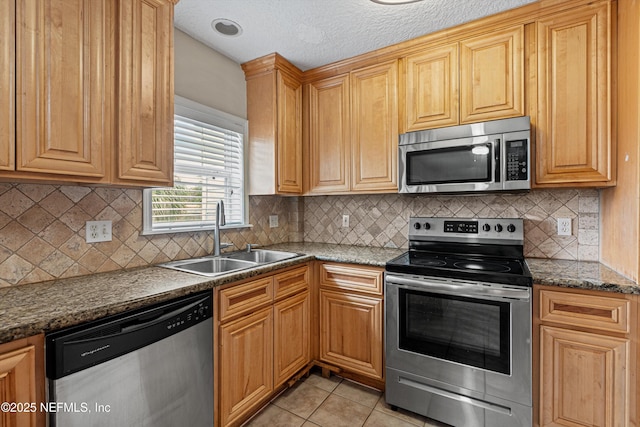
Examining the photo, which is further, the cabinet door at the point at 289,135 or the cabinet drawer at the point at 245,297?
the cabinet door at the point at 289,135

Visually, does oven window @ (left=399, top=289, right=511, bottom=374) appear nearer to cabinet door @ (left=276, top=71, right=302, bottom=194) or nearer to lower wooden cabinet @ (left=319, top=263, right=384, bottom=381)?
lower wooden cabinet @ (left=319, top=263, right=384, bottom=381)

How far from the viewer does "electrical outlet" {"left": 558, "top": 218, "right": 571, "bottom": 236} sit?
2.02 m

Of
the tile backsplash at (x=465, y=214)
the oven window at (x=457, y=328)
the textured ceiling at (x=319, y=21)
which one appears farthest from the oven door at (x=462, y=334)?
the textured ceiling at (x=319, y=21)

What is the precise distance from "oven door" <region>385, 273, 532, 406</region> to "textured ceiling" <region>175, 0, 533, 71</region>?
64.5 inches

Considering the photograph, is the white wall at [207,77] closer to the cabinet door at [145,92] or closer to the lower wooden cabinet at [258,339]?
the cabinet door at [145,92]

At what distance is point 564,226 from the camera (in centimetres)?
203

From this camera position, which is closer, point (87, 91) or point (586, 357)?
point (87, 91)

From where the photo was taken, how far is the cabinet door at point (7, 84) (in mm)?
1097

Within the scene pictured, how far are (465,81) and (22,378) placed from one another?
8.60ft

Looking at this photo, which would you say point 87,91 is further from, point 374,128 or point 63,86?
point 374,128

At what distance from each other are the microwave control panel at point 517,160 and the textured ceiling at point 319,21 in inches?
33.6

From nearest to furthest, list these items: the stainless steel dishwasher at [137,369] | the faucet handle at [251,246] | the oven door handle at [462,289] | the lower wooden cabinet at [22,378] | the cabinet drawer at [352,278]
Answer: the lower wooden cabinet at [22,378], the stainless steel dishwasher at [137,369], the oven door handle at [462,289], the cabinet drawer at [352,278], the faucet handle at [251,246]

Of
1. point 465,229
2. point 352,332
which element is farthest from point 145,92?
point 465,229

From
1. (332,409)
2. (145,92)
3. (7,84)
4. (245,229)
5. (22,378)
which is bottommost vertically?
(332,409)
